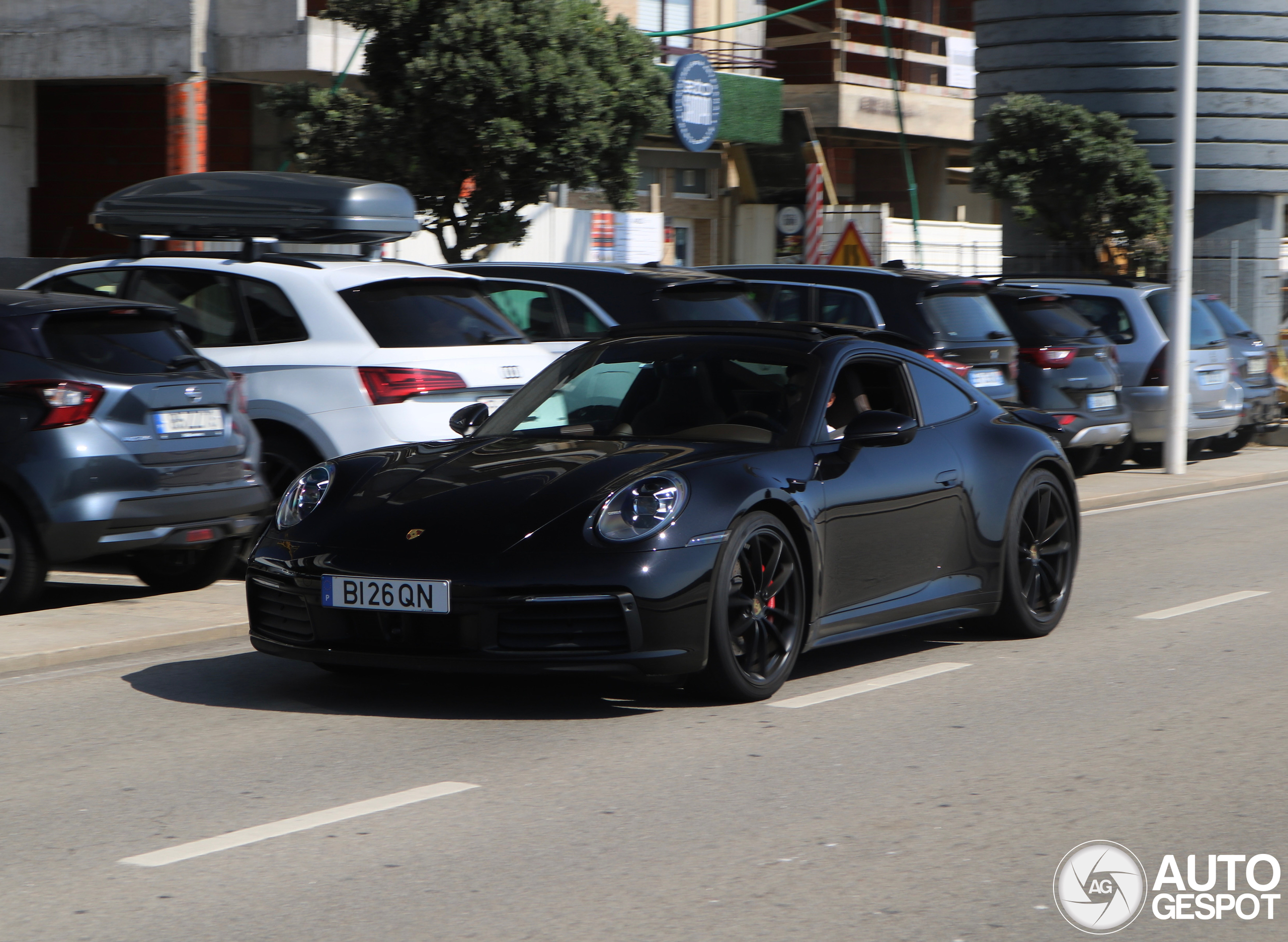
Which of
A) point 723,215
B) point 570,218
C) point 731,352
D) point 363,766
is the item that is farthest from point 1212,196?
point 363,766

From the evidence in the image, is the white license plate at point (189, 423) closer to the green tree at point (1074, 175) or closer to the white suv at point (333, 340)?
the white suv at point (333, 340)

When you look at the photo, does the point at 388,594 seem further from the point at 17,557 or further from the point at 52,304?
the point at 52,304

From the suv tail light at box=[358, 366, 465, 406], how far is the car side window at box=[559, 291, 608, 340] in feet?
8.18

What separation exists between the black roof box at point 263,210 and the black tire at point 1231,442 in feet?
35.8

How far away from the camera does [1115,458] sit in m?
18.3

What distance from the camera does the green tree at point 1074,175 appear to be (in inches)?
1022

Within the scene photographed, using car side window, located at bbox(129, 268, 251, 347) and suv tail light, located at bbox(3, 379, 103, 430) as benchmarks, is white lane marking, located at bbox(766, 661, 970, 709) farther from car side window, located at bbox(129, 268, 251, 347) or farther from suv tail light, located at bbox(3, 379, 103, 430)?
car side window, located at bbox(129, 268, 251, 347)

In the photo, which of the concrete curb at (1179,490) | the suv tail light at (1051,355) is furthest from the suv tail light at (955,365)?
the suv tail light at (1051,355)

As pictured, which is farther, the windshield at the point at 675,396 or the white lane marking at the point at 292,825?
the windshield at the point at 675,396

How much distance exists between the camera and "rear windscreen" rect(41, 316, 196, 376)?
28.0ft

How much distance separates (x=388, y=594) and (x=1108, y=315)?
12753 millimetres

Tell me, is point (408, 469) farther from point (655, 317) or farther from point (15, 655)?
point (655, 317)

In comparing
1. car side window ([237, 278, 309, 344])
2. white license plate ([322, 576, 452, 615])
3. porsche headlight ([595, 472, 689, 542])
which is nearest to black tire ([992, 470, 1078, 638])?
porsche headlight ([595, 472, 689, 542])

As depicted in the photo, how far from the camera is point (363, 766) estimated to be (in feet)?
18.7
